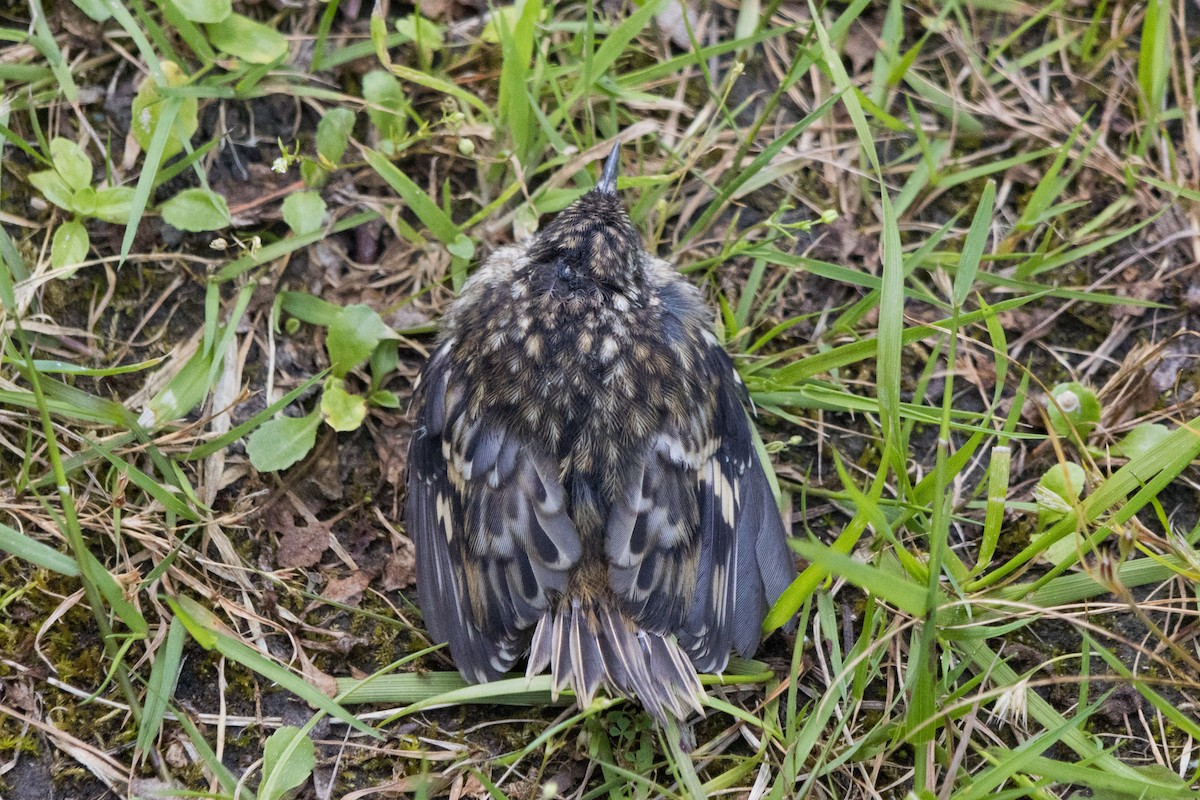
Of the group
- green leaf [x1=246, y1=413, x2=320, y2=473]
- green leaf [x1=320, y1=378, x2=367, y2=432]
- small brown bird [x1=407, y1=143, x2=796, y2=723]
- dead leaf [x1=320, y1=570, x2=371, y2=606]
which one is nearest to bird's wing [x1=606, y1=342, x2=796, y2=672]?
small brown bird [x1=407, y1=143, x2=796, y2=723]

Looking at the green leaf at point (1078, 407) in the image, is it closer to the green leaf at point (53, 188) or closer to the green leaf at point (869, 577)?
the green leaf at point (869, 577)

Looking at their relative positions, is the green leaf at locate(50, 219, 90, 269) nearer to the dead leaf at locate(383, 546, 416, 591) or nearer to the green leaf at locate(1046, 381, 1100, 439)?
the dead leaf at locate(383, 546, 416, 591)

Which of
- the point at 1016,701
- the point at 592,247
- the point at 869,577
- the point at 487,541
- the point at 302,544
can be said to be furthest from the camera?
the point at 302,544

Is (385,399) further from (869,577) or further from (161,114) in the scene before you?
(869,577)

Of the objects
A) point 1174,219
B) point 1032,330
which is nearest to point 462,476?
point 1032,330

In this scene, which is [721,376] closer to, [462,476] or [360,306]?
[462,476]

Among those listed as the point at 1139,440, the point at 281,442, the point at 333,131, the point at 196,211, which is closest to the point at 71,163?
the point at 196,211
